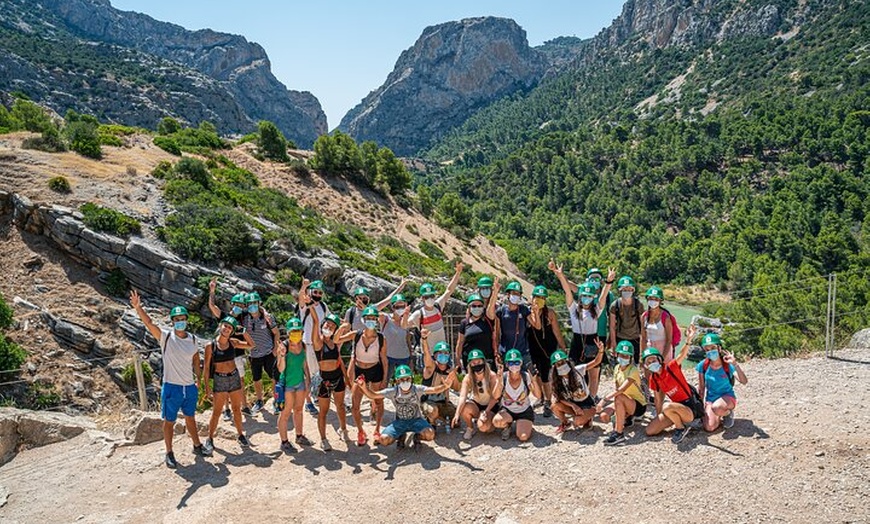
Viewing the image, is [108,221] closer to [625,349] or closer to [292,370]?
[292,370]

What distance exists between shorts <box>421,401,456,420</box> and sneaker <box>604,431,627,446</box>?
81.0 inches

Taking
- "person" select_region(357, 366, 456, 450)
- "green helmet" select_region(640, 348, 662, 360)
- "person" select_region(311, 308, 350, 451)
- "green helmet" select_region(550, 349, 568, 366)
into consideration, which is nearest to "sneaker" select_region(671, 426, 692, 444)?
"green helmet" select_region(640, 348, 662, 360)

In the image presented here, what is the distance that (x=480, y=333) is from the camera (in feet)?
24.8

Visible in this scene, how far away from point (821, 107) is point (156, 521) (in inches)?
3327

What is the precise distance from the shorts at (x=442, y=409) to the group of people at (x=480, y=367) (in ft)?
Answer: 0.05

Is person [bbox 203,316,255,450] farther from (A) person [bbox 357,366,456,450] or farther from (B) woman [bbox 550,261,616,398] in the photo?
(B) woman [bbox 550,261,616,398]

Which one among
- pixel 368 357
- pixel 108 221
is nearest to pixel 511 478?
pixel 368 357

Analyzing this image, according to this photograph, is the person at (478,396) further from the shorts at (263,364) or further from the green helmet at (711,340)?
the shorts at (263,364)

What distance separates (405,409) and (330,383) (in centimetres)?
102

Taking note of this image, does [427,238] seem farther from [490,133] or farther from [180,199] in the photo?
[490,133]

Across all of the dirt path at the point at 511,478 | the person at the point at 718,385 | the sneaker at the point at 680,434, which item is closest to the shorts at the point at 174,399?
the dirt path at the point at 511,478

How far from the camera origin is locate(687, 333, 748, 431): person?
255 inches

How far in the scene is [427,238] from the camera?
41.8 m

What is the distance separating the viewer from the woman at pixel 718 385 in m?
6.49
